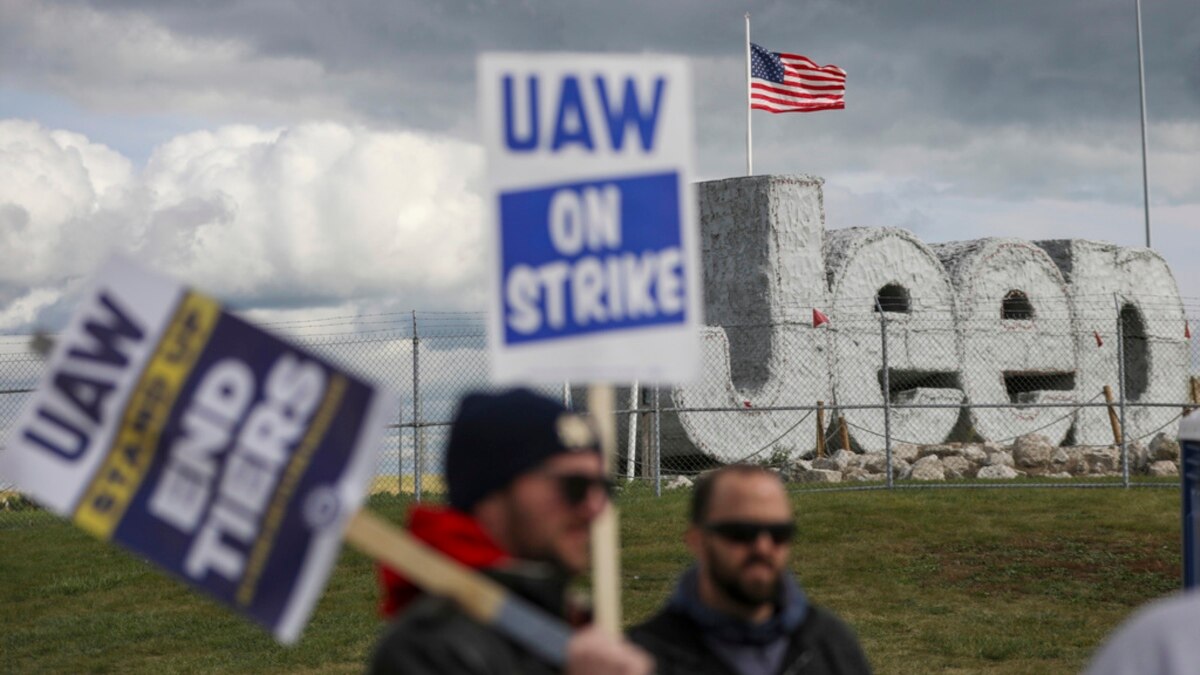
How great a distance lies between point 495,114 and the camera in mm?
3098

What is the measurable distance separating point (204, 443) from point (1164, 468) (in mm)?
18821

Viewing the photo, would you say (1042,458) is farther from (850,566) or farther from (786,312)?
(850,566)

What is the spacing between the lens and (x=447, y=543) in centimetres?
244

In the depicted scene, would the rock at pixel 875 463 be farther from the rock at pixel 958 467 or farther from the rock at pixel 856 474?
the rock at pixel 958 467

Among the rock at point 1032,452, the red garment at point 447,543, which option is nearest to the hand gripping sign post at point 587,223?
the red garment at point 447,543

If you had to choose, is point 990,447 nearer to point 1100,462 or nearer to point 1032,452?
point 1032,452

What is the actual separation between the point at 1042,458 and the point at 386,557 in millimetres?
19626

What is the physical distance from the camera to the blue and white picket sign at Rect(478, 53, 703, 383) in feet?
10.1

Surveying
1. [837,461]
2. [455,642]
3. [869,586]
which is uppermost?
[455,642]

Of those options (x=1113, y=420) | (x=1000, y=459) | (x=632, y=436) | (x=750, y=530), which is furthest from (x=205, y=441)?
(x=1113, y=420)

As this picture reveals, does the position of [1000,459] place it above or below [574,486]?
below

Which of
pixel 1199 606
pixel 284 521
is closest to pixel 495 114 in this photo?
pixel 284 521

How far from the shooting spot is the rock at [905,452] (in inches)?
826

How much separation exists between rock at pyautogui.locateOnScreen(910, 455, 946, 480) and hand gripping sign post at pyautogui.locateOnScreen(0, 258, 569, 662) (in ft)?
55.6
